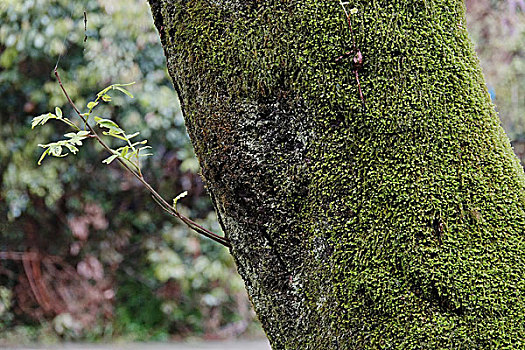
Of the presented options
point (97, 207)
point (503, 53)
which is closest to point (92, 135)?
point (97, 207)

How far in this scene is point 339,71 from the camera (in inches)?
36.5

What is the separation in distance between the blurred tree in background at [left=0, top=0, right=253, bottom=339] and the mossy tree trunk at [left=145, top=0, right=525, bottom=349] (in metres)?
3.98

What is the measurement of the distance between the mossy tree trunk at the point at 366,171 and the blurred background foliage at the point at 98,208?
13.0 ft

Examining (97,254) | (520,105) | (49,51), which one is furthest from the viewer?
(520,105)

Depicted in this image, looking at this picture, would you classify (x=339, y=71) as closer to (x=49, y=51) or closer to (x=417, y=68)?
(x=417, y=68)

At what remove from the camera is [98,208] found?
5375 mm

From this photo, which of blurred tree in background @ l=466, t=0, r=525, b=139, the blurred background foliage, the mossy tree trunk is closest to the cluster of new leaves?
the mossy tree trunk

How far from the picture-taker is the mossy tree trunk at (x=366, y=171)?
0.88 metres

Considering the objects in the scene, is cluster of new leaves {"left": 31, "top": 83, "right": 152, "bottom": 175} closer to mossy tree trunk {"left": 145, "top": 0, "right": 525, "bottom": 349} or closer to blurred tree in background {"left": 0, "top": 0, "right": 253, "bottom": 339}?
mossy tree trunk {"left": 145, "top": 0, "right": 525, "bottom": 349}

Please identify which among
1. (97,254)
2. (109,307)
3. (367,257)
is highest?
(367,257)

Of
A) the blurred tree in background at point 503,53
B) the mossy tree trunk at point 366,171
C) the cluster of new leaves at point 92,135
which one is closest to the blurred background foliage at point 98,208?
the blurred tree in background at point 503,53

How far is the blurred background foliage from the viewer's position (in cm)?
482

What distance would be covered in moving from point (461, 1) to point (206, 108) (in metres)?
0.49

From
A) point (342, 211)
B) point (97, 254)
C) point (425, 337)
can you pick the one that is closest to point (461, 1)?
point (342, 211)
